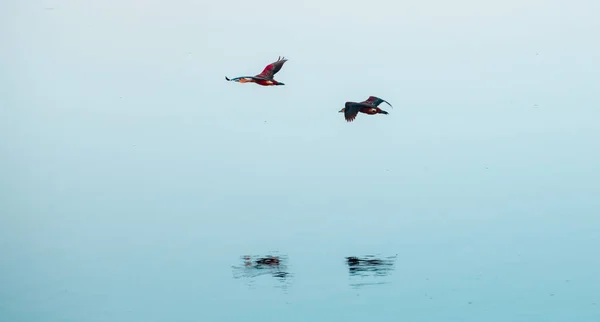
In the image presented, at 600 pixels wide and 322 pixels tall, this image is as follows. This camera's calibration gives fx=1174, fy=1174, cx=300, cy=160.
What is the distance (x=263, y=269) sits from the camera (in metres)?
17.6

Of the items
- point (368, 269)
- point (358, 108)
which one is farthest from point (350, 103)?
point (368, 269)

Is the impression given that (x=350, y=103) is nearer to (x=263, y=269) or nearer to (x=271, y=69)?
(x=271, y=69)

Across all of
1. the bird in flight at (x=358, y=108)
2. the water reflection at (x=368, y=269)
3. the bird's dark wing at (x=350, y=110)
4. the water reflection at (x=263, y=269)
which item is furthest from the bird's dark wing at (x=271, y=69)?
the water reflection at (x=368, y=269)

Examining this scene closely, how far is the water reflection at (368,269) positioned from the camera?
17.0 meters

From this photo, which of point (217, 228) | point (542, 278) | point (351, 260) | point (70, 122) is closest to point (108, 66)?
point (70, 122)

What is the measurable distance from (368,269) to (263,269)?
1.58 metres

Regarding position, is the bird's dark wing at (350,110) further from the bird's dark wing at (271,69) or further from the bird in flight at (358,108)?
the bird's dark wing at (271,69)

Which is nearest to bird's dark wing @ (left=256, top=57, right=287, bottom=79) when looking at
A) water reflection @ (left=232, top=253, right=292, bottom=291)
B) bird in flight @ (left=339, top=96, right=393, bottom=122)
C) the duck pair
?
the duck pair

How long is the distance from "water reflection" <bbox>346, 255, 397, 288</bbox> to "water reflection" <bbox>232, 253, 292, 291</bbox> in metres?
0.96

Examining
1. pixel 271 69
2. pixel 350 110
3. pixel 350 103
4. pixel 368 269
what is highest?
pixel 271 69

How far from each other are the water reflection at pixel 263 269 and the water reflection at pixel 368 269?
0.96 m

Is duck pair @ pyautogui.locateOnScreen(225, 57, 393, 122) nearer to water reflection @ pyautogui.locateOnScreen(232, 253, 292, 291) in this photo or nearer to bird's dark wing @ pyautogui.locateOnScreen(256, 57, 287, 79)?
bird's dark wing @ pyautogui.locateOnScreen(256, 57, 287, 79)

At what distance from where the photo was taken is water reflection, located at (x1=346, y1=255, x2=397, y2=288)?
16953 millimetres

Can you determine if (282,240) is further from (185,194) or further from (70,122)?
(70,122)
